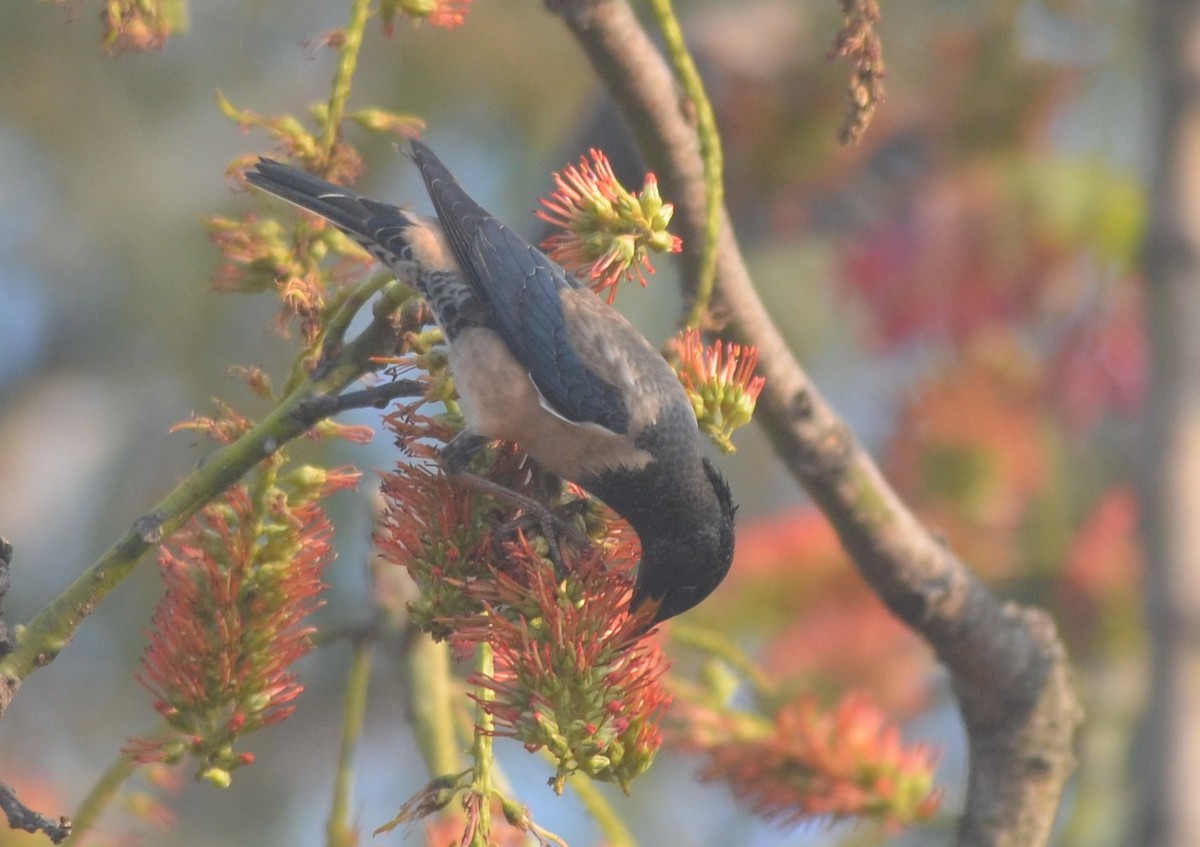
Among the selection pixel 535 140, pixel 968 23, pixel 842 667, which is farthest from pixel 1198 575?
pixel 535 140

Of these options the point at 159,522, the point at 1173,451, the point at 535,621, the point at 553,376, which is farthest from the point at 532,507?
the point at 1173,451

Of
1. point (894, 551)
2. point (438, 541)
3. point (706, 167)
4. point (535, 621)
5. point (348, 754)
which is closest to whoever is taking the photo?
point (535, 621)

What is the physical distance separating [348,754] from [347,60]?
1008mm

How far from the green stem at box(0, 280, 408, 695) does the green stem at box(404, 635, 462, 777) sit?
0.72 meters

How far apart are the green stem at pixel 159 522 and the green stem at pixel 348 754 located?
0.54 m

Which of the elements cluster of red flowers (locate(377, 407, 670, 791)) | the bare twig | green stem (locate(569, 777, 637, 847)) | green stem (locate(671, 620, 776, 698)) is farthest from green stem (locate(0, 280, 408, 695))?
green stem (locate(671, 620, 776, 698))

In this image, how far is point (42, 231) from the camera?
8.07 metres

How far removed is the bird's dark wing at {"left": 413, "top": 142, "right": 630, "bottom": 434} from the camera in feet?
8.27

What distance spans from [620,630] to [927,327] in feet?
12.7

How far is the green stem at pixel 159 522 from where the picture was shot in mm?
1469

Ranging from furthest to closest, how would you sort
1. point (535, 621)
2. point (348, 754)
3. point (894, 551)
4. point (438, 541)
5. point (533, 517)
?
1. point (894, 551)
2. point (348, 754)
3. point (533, 517)
4. point (438, 541)
5. point (535, 621)

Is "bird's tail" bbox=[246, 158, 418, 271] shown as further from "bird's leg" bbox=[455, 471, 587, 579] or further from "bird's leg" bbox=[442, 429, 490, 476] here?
"bird's leg" bbox=[455, 471, 587, 579]

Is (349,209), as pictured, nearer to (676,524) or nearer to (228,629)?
(676,524)

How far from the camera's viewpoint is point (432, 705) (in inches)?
90.4
